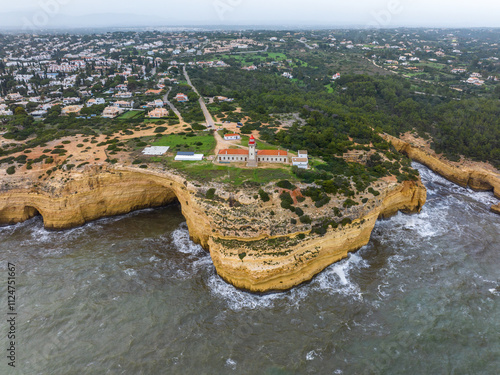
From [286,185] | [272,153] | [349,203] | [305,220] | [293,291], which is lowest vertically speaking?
[293,291]

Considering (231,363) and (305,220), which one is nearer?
(231,363)

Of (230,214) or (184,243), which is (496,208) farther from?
(184,243)

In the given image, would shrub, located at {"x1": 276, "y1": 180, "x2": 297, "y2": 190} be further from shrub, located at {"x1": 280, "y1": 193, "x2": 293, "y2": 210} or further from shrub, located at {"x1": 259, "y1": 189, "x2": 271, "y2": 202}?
shrub, located at {"x1": 259, "y1": 189, "x2": 271, "y2": 202}

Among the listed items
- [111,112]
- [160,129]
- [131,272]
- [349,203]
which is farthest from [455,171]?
[111,112]

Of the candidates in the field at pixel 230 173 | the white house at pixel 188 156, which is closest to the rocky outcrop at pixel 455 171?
the field at pixel 230 173

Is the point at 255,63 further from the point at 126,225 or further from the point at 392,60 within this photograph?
the point at 126,225

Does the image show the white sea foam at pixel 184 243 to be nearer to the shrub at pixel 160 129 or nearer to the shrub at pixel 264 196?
the shrub at pixel 264 196
